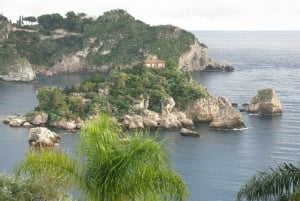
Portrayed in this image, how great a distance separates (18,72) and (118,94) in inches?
2192

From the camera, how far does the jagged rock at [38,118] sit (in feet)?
292

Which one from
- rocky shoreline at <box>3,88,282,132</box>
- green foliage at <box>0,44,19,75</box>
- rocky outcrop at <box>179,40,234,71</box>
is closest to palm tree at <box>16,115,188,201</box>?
rocky shoreline at <box>3,88,282,132</box>

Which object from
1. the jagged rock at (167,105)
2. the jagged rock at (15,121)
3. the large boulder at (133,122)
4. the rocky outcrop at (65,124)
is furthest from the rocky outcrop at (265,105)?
the jagged rock at (15,121)

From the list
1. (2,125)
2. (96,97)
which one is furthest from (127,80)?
(2,125)

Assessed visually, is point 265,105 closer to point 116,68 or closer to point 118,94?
point 118,94

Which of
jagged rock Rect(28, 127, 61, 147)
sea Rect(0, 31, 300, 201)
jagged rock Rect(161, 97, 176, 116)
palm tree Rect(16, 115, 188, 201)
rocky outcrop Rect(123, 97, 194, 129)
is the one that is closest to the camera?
palm tree Rect(16, 115, 188, 201)

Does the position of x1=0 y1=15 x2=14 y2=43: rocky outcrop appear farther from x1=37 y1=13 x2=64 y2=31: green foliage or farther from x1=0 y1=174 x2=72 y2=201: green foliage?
x1=0 y1=174 x2=72 y2=201: green foliage

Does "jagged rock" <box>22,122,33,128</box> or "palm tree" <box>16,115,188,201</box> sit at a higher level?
"palm tree" <box>16,115,188,201</box>

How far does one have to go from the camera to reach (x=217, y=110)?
A: 306ft

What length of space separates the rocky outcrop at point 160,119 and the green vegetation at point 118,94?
186cm

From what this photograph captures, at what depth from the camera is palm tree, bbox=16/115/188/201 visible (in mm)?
9617

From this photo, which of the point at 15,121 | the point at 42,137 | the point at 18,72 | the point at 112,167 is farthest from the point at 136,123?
the point at 112,167

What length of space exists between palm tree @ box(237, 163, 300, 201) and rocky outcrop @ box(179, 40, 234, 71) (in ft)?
514

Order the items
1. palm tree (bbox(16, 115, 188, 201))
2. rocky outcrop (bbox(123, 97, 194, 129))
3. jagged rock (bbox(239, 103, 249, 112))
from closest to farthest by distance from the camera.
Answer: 1. palm tree (bbox(16, 115, 188, 201))
2. rocky outcrop (bbox(123, 97, 194, 129))
3. jagged rock (bbox(239, 103, 249, 112))
